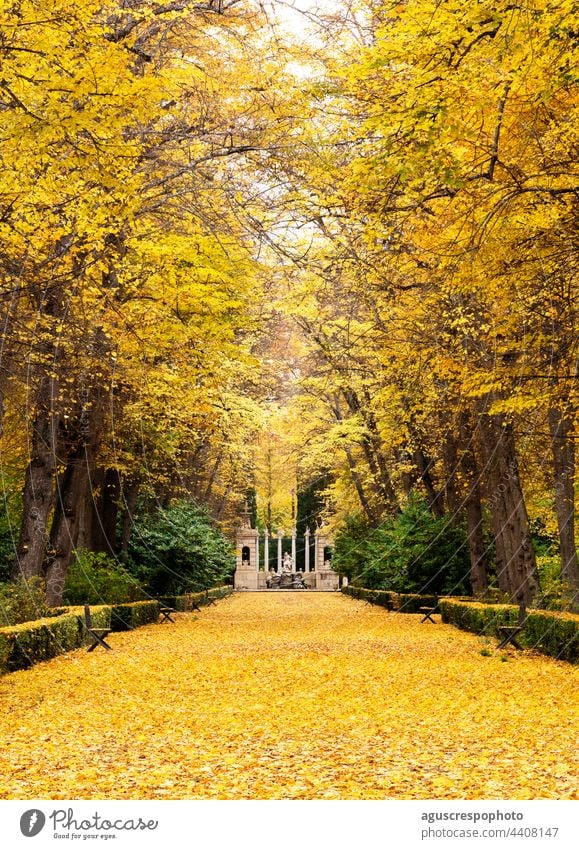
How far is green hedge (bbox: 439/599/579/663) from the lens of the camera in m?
14.5

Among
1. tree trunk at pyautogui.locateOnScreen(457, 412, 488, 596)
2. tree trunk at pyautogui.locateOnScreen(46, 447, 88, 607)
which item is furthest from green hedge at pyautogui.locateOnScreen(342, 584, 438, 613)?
tree trunk at pyautogui.locateOnScreen(46, 447, 88, 607)

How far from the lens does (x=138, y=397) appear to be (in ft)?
65.3

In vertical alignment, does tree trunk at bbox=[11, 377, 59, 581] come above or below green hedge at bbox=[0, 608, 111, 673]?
above

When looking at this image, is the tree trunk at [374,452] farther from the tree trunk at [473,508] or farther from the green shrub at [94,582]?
the green shrub at [94,582]

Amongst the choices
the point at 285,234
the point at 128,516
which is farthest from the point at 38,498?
the point at 128,516

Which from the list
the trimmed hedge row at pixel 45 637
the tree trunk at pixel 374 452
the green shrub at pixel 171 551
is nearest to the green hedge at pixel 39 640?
the trimmed hedge row at pixel 45 637

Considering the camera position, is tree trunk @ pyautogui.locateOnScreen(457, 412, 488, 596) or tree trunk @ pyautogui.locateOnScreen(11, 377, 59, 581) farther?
tree trunk @ pyautogui.locateOnScreen(457, 412, 488, 596)

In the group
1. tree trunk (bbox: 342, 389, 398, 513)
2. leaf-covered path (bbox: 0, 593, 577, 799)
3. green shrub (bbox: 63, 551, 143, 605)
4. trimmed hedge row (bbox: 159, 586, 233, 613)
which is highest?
tree trunk (bbox: 342, 389, 398, 513)

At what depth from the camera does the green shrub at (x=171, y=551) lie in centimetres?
2586

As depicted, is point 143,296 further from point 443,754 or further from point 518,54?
point 443,754

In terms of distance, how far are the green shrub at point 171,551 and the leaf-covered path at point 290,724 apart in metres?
8.72

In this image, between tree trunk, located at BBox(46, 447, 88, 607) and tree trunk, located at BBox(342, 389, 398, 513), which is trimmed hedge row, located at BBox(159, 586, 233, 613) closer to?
tree trunk, located at BBox(342, 389, 398, 513)

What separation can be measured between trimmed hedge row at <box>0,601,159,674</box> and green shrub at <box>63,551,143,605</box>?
1037 mm

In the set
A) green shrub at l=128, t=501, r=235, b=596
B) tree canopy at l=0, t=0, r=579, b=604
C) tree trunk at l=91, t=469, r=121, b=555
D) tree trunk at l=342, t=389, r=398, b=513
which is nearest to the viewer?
tree canopy at l=0, t=0, r=579, b=604
